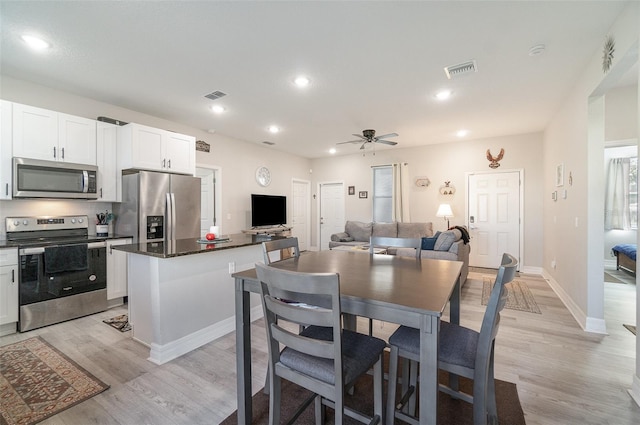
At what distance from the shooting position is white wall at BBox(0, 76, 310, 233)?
3229mm

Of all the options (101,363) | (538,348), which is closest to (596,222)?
(538,348)

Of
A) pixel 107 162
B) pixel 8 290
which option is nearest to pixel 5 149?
pixel 107 162

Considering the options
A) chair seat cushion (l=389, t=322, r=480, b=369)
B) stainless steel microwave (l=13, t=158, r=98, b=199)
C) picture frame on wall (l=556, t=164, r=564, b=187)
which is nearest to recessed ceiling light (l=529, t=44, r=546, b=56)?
picture frame on wall (l=556, t=164, r=564, b=187)

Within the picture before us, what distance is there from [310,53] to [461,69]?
1.59 meters

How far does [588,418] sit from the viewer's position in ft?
5.45

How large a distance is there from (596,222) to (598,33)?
5.53 feet

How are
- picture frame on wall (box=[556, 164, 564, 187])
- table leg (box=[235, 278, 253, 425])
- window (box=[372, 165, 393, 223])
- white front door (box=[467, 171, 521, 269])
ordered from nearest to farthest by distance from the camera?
table leg (box=[235, 278, 253, 425]) → picture frame on wall (box=[556, 164, 564, 187]) → white front door (box=[467, 171, 521, 269]) → window (box=[372, 165, 393, 223])

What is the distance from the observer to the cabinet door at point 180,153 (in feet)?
13.5

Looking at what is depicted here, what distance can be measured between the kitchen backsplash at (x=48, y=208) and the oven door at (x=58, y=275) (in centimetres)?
63

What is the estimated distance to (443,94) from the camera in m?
3.55

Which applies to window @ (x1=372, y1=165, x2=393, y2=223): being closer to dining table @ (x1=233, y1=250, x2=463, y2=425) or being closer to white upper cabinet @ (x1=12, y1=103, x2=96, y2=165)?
dining table @ (x1=233, y1=250, x2=463, y2=425)

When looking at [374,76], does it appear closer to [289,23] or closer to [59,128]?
[289,23]

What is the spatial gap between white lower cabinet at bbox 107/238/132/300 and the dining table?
276cm

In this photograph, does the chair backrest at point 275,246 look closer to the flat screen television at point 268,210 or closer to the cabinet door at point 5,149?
the cabinet door at point 5,149
